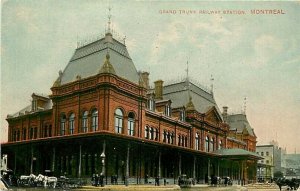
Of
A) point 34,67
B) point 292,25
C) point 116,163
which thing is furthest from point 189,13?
point 116,163

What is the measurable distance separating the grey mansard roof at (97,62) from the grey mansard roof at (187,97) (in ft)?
26.0

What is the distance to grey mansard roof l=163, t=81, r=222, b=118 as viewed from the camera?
92.4 feet

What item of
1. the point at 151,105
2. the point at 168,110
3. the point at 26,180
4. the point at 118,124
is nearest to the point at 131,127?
the point at 118,124

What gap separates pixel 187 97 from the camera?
2839 centimetres

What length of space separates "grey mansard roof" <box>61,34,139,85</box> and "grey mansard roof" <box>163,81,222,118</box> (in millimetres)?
7913

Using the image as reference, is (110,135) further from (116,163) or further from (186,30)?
(186,30)

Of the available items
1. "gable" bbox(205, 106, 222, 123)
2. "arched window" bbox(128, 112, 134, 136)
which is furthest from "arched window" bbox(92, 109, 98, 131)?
"gable" bbox(205, 106, 222, 123)

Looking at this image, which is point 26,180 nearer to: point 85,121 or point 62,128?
point 62,128

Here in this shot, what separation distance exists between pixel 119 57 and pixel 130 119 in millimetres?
3119

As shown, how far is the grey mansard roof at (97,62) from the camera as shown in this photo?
1922 centimetres

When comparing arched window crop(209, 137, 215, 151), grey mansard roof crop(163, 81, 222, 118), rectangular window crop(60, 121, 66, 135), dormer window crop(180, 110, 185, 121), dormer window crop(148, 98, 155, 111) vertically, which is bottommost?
arched window crop(209, 137, 215, 151)

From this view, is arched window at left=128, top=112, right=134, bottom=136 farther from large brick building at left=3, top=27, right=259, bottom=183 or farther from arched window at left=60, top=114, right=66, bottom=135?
arched window at left=60, top=114, right=66, bottom=135

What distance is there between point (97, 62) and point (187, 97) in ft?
31.8

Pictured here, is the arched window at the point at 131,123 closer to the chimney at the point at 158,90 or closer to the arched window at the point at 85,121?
the arched window at the point at 85,121
